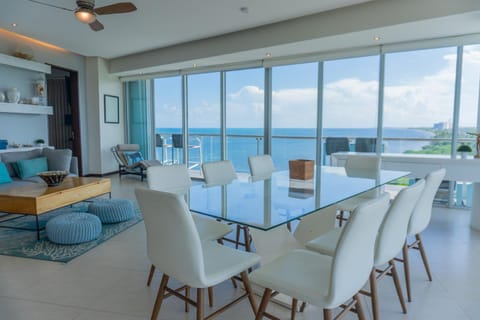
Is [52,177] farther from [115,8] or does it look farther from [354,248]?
[354,248]

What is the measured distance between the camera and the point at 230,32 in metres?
5.23

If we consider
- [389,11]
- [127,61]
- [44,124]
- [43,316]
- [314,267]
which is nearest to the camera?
[314,267]

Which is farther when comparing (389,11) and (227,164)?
(389,11)

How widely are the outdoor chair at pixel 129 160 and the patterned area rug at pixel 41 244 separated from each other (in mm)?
3048

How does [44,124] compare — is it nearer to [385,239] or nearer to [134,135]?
[134,135]

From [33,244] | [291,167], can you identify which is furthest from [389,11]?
[33,244]

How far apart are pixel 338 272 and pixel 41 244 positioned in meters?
3.10

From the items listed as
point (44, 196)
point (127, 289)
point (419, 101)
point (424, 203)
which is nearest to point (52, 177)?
point (44, 196)

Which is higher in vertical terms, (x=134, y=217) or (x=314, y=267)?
(x=314, y=267)

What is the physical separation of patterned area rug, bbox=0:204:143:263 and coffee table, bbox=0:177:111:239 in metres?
0.16

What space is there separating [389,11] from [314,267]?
3517 mm

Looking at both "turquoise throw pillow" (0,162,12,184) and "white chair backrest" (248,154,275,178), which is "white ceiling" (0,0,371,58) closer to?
"white chair backrest" (248,154,275,178)

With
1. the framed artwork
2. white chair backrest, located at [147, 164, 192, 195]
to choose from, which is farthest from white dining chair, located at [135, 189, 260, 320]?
the framed artwork

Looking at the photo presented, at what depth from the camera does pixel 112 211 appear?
3.79 meters
